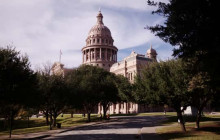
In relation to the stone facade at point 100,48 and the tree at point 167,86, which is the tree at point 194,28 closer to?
the tree at point 167,86

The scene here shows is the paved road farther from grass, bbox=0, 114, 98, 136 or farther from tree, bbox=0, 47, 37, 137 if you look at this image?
grass, bbox=0, 114, 98, 136

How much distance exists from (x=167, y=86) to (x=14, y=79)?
15234 mm

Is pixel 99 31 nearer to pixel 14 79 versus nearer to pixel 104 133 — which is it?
pixel 104 133

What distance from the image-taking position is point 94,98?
47.8m

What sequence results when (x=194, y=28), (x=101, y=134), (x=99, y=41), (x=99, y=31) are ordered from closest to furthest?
(x=194, y=28) < (x=101, y=134) < (x=99, y=41) < (x=99, y=31)

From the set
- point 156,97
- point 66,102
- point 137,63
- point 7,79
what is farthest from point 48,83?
point 137,63

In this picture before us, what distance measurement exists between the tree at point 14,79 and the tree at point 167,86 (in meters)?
12.9

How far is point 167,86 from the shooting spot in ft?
73.8

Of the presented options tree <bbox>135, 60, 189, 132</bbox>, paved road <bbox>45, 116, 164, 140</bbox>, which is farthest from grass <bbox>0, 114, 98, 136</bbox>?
tree <bbox>135, 60, 189, 132</bbox>

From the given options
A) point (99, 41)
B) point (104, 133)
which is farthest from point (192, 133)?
point (99, 41)

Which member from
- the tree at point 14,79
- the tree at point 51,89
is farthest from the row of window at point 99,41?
the tree at point 14,79

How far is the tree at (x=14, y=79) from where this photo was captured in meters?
19.6

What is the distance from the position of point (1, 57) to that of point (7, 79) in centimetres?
229

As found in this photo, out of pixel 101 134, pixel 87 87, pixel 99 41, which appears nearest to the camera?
pixel 101 134
